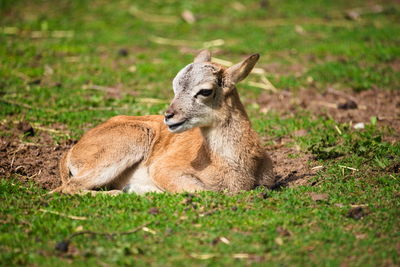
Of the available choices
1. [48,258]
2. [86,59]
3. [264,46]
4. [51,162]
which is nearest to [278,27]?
[264,46]

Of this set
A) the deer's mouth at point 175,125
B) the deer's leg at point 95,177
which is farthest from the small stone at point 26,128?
the deer's mouth at point 175,125

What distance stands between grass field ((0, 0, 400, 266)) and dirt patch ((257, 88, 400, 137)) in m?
0.04

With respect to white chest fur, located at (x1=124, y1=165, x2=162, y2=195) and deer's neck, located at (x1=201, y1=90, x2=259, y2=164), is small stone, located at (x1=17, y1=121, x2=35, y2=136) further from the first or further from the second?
deer's neck, located at (x1=201, y1=90, x2=259, y2=164)

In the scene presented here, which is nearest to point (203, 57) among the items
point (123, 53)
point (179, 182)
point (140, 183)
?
point (179, 182)

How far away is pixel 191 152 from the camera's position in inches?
342

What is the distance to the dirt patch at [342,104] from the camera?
1204 centimetres

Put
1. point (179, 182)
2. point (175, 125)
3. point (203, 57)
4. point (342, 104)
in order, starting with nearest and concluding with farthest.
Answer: point (175, 125) → point (179, 182) → point (203, 57) → point (342, 104)

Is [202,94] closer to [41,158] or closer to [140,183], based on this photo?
[140,183]

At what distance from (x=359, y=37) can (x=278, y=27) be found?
2.52 meters

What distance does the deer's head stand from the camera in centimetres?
818

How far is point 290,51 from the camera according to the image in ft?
53.2

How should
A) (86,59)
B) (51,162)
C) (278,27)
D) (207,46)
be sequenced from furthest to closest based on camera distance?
(278,27)
(207,46)
(86,59)
(51,162)

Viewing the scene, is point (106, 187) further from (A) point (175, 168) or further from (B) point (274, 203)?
(B) point (274, 203)

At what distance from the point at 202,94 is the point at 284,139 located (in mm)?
3100
